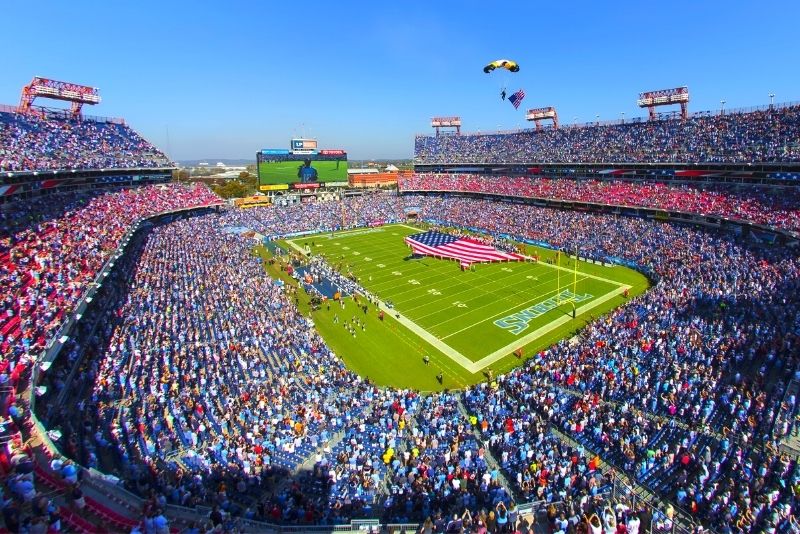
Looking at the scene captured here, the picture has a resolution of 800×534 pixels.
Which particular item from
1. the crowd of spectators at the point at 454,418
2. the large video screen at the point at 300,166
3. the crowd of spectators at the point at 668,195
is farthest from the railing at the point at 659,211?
the large video screen at the point at 300,166

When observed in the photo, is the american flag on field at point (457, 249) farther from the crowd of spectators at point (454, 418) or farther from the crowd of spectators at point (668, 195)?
the crowd of spectators at point (668, 195)

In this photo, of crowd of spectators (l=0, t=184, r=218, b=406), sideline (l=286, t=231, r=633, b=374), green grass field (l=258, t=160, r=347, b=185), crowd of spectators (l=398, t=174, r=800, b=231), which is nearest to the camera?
crowd of spectators (l=0, t=184, r=218, b=406)

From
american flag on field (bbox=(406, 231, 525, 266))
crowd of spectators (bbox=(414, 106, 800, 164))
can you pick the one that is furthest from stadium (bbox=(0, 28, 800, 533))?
crowd of spectators (bbox=(414, 106, 800, 164))

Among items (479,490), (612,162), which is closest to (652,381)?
(479,490)

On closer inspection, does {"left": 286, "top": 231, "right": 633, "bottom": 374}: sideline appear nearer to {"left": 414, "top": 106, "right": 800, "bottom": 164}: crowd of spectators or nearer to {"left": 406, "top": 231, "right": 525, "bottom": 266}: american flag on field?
{"left": 406, "top": 231, "right": 525, "bottom": 266}: american flag on field

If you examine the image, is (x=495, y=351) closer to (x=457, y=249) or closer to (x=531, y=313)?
(x=531, y=313)
